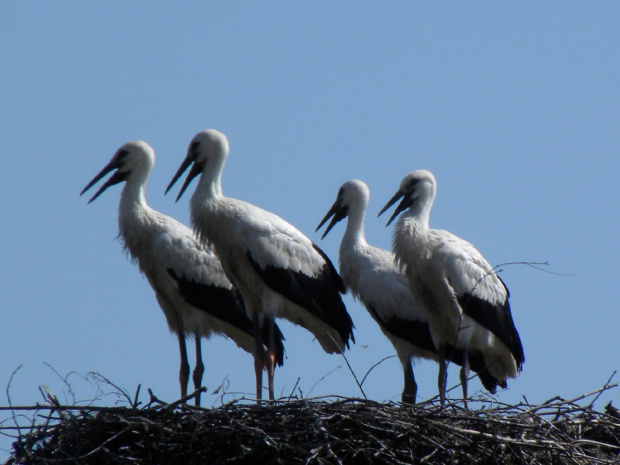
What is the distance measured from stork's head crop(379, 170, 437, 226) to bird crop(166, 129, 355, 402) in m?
0.70

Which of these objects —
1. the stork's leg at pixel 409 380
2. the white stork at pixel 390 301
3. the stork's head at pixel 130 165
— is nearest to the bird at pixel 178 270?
the stork's head at pixel 130 165

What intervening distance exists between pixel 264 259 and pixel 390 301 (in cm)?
137

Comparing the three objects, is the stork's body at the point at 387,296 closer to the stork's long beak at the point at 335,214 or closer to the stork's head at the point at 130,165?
the stork's long beak at the point at 335,214

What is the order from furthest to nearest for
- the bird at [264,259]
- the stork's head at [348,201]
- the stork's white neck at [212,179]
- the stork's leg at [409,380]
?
the stork's head at [348,201] < the stork's leg at [409,380] < the stork's white neck at [212,179] < the bird at [264,259]

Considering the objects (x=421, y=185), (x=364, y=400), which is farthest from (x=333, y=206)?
(x=364, y=400)

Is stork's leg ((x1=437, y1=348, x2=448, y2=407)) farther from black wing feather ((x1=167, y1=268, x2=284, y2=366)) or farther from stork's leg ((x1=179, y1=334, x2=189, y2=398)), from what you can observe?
stork's leg ((x1=179, y1=334, x2=189, y2=398))

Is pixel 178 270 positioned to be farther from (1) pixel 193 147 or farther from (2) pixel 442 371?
(2) pixel 442 371

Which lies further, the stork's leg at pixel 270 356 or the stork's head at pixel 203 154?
the stork's head at pixel 203 154

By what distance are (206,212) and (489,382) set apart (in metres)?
2.57

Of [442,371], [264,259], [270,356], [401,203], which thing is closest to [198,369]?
[270,356]

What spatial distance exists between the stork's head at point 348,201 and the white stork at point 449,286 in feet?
2.30

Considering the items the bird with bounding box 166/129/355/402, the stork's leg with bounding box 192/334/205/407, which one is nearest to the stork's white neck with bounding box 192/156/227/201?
the bird with bounding box 166/129/355/402

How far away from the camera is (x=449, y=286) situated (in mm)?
10320

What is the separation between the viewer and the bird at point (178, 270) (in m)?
10.6
